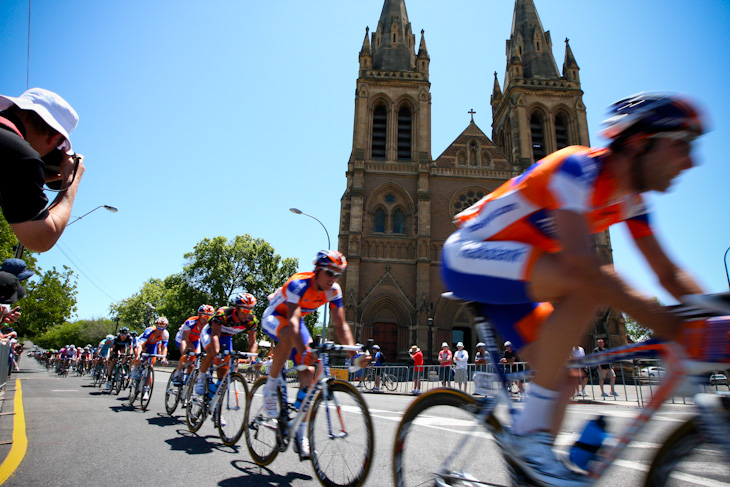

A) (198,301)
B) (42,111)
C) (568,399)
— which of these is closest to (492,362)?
(568,399)

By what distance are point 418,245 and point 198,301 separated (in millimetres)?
22831

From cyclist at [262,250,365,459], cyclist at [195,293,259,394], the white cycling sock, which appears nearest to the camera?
the white cycling sock

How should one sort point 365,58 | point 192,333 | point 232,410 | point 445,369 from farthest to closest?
point 365,58
point 445,369
point 192,333
point 232,410

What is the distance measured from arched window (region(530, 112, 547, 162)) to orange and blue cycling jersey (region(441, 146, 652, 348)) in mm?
38090

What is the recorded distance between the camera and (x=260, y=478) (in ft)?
11.4

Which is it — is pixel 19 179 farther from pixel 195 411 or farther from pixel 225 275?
pixel 225 275

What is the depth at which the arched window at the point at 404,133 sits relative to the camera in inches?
1406

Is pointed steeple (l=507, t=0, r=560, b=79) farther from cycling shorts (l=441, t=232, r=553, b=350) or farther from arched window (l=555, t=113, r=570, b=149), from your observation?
cycling shorts (l=441, t=232, r=553, b=350)

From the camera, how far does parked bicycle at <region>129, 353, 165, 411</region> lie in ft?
25.8

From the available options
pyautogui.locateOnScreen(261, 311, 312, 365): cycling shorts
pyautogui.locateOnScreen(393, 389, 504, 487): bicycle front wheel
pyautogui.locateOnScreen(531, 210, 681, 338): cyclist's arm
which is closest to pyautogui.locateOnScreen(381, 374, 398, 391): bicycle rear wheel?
pyautogui.locateOnScreen(261, 311, 312, 365): cycling shorts

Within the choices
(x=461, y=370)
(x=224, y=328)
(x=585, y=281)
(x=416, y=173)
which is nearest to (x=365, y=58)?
(x=416, y=173)

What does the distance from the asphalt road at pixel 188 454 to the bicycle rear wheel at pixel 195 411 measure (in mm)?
135

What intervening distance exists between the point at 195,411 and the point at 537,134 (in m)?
38.6

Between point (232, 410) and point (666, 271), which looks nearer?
point (666, 271)
